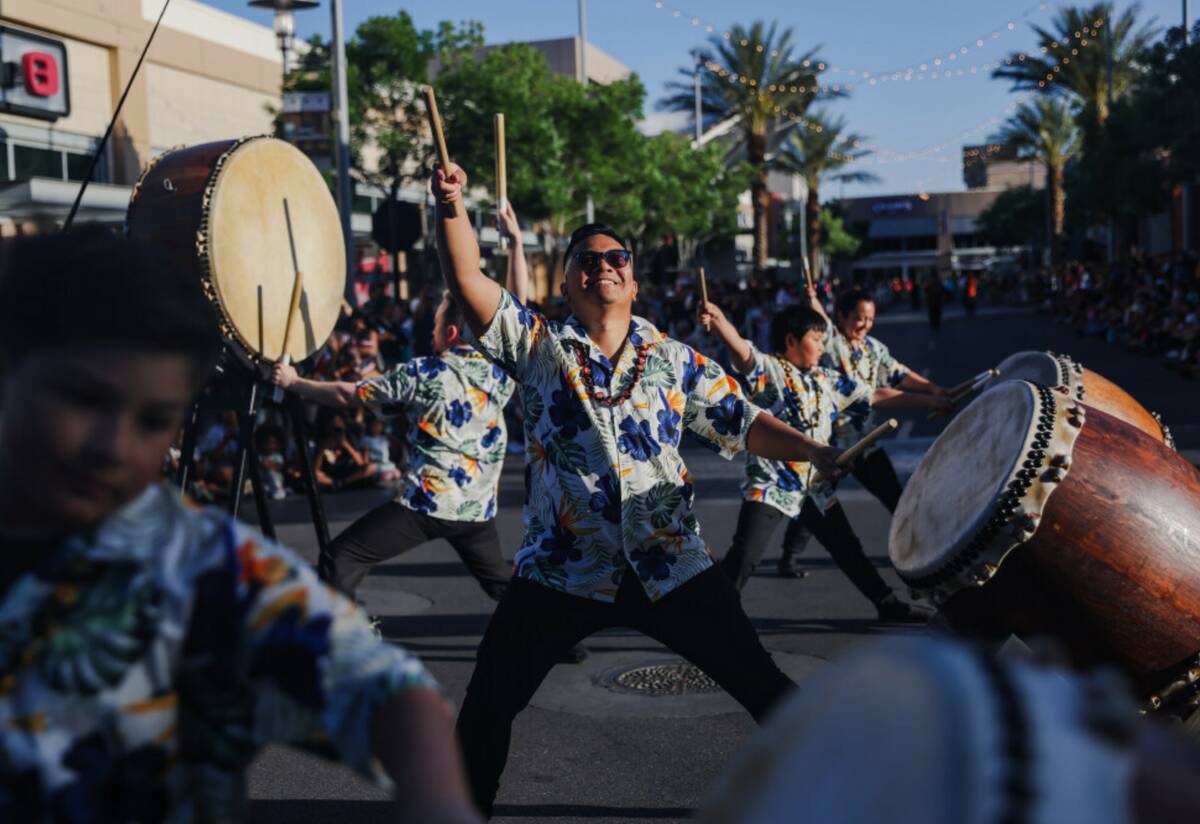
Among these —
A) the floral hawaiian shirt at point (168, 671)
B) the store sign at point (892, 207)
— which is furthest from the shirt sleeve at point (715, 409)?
the store sign at point (892, 207)

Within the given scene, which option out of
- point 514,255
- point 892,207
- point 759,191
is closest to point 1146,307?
point 759,191

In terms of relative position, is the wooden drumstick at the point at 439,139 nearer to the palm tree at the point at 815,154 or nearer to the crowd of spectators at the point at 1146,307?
the crowd of spectators at the point at 1146,307

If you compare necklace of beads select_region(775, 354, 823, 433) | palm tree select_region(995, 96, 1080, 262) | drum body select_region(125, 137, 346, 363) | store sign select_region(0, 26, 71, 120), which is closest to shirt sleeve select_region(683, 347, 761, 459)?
drum body select_region(125, 137, 346, 363)

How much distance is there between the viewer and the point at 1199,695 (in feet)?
12.6

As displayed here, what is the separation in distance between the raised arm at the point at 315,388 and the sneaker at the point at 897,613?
2.71 m

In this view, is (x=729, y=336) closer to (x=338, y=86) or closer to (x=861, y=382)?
(x=861, y=382)

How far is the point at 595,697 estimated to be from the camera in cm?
611

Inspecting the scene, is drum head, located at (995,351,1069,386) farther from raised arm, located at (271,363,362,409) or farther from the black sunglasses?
raised arm, located at (271,363,362,409)

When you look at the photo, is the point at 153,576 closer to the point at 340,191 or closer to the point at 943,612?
the point at 943,612

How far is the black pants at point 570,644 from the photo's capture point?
382 centimetres

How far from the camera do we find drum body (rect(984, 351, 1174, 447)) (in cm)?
522

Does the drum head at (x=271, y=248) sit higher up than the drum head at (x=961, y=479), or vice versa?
the drum head at (x=271, y=248)

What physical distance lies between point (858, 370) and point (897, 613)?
4.92ft

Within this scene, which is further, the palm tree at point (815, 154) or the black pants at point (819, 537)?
the palm tree at point (815, 154)
